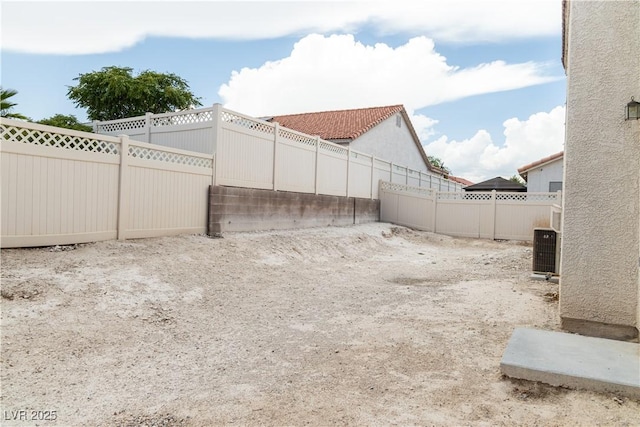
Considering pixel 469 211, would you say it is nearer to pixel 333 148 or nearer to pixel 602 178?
pixel 333 148

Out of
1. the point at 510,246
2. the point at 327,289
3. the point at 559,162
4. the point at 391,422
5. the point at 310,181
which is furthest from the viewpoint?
the point at 559,162

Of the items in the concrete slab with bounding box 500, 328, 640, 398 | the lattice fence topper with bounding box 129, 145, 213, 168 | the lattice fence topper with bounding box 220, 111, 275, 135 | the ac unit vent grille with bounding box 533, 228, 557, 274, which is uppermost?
the lattice fence topper with bounding box 220, 111, 275, 135

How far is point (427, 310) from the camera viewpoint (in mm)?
5285

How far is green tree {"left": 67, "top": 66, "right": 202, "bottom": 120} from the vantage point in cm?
1544

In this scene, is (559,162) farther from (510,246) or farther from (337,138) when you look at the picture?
(337,138)

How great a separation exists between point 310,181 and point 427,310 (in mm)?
7287

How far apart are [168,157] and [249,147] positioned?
Result: 2.27 m

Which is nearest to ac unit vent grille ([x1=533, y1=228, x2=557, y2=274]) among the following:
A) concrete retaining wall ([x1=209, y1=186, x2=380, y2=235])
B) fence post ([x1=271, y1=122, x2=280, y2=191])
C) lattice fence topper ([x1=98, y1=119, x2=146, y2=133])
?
concrete retaining wall ([x1=209, y1=186, x2=380, y2=235])

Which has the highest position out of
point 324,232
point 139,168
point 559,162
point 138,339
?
point 559,162

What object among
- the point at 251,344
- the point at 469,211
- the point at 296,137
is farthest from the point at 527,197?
the point at 251,344

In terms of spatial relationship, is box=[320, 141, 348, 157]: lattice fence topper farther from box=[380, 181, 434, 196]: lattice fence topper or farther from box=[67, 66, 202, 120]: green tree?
box=[67, 66, 202, 120]: green tree

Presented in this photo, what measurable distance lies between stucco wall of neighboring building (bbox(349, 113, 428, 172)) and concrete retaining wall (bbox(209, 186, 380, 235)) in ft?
17.6

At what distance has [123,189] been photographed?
6.71 meters

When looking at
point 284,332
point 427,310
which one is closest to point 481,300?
point 427,310
